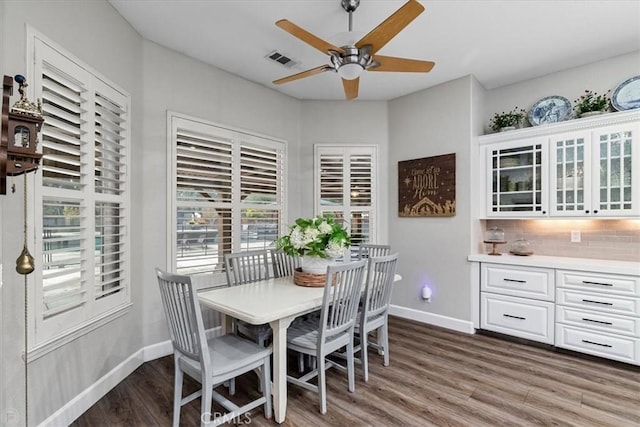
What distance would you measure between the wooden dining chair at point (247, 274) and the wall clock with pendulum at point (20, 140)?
1.37m

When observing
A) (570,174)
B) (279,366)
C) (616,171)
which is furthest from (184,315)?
(616,171)

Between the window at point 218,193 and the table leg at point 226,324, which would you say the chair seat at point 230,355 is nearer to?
the table leg at point 226,324

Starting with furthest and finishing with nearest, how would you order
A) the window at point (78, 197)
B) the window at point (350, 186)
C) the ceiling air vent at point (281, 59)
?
the window at point (350, 186)
the ceiling air vent at point (281, 59)
the window at point (78, 197)

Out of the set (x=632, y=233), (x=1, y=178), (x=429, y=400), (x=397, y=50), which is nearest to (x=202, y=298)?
(x=1, y=178)

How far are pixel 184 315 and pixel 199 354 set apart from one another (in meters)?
0.24

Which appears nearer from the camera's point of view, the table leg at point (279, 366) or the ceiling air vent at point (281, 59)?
the table leg at point (279, 366)

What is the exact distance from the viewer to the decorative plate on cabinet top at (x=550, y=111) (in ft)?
11.5

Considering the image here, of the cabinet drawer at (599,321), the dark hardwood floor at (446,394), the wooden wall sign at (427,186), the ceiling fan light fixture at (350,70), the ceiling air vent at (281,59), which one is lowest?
the dark hardwood floor at (446,394)

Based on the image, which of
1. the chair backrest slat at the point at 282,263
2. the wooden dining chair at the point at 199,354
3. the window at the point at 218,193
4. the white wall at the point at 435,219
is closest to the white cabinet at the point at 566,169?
the white wall at the point at 435,219

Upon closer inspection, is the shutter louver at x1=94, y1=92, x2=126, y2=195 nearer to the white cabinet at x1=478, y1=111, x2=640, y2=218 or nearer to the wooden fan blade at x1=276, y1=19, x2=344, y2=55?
the wooden fan blade at x1=276, y1=19, x2=344, y2=55

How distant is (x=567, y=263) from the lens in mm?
3145

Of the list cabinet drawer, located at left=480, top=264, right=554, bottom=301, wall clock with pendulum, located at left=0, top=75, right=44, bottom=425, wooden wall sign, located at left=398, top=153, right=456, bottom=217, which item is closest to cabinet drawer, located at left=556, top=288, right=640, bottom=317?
cabinet drawer, located at left=480, top=264, right=554, bottom=301

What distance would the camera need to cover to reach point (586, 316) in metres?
3.01

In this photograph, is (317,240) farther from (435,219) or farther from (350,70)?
(435,219)
